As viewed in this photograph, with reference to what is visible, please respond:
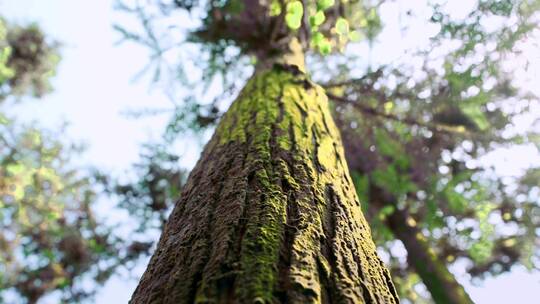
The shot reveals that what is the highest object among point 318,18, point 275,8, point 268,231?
point 275,8

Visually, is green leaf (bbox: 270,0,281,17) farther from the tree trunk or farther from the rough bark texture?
the tree trunk

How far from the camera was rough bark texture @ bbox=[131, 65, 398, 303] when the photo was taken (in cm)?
123

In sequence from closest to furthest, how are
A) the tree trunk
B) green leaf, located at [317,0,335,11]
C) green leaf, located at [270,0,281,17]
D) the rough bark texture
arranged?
the rough bark texture < green leaf, located at [317,0,335,11] < green leaf, located at [270,0,281,17] < the tree trunk

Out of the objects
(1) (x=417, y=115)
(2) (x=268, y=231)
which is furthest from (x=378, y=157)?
(2) (x=268, y=231)

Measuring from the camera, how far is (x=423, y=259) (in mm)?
5945

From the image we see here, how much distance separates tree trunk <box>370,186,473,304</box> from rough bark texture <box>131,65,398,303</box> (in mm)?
3620

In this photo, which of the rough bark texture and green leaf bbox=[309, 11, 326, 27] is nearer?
the rough bark texture

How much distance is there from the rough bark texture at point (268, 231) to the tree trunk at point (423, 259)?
11.9ft

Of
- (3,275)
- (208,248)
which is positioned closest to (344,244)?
(208,248)

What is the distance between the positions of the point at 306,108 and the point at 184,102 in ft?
11.0

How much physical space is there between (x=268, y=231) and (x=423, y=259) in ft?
16.8

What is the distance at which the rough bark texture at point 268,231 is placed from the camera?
1.23 metres

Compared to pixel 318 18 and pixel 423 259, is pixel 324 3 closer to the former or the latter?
pixel 318 18

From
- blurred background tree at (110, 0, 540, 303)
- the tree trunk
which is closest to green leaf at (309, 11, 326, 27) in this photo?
blurred background tree at (110, 0, 540, 303)
